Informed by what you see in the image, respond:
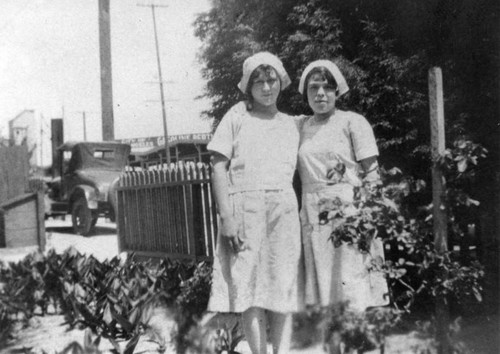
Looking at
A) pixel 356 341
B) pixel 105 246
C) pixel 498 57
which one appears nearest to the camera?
pixel 356 341

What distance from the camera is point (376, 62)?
156 inches

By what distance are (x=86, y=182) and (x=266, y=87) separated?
898 centimetres

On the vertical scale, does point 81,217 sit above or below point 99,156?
below

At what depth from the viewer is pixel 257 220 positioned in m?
2.56

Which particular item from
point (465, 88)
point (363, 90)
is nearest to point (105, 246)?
point (363, 90)

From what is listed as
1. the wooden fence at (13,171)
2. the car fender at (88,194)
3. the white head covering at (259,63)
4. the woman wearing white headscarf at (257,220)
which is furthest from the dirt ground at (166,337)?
the car fender at (88,194)

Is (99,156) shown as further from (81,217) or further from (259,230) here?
(259,230)

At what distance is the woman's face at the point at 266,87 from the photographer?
266cm

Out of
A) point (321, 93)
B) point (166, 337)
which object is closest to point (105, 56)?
point (166, 337)

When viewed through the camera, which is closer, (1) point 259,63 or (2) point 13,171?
(1) point 259,63

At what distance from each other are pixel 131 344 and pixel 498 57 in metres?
2.96

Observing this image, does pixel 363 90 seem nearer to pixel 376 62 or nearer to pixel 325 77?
pixel 376 62

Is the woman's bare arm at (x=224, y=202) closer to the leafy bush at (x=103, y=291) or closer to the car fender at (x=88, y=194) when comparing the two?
the leafy bush at (x=103, y=291)

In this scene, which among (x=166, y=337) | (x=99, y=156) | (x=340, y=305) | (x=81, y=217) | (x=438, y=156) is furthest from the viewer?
(x=99, y=156)
